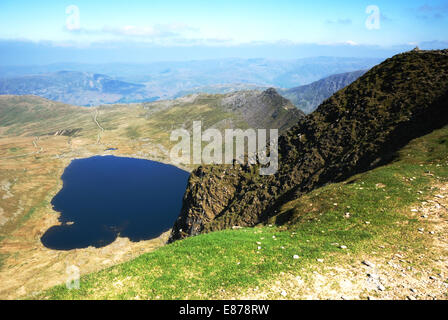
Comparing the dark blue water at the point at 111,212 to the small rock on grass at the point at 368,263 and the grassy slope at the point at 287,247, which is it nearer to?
the grassy slope at the point at 287,247

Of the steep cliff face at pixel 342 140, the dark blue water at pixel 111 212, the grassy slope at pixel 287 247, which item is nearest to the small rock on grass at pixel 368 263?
the grassy slope at pixel 287 247

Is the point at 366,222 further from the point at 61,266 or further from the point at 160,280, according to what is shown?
the point at 61,266

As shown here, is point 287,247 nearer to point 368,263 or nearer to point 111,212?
point 368,263

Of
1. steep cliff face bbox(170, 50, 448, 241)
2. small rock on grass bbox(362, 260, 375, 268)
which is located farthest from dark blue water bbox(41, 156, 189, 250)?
small rock on grass bbox(362, 260, 375, 268)

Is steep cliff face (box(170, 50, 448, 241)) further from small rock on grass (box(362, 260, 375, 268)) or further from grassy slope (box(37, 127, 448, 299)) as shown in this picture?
small rock on grass (box(362, 260, 375, 268))
